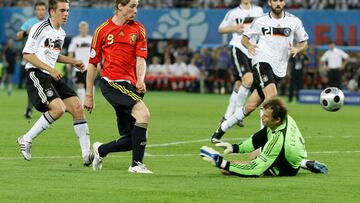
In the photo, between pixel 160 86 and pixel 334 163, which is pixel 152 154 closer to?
pixel 334 163

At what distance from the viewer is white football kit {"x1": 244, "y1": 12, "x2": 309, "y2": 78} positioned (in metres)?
19.5

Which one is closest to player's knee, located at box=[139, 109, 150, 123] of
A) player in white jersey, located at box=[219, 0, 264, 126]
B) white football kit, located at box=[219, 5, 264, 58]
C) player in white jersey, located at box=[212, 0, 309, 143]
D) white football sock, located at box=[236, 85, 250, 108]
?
player in white jersey, located at box=[212, 0, 309, 143]

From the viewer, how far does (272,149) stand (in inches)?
550

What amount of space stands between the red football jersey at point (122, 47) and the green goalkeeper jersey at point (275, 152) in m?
1.93

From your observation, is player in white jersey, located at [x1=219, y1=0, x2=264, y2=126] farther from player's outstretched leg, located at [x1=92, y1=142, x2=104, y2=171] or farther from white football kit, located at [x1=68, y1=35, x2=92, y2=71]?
player's outstretched leg, located at [x1=92, y1=142, x2=104, y2=171]

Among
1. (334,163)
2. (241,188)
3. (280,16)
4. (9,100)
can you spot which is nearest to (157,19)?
(9,100)

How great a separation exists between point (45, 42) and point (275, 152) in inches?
182

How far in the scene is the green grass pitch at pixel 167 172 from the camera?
12219 millimetres

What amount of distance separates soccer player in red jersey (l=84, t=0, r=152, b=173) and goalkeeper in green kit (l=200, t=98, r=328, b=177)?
1261 mm

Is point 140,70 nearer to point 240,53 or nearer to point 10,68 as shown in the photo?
point 240,53

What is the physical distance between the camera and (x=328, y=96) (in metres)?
18.9

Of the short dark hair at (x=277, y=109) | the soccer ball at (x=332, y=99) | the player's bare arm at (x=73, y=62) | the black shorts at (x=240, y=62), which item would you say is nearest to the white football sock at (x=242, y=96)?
the black shorts at (x=240, y=62)

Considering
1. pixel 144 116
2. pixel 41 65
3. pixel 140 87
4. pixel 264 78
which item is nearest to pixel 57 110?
pixel 41 65

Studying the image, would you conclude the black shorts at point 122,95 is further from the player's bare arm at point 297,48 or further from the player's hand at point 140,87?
the player's bare arm at point 297,48
